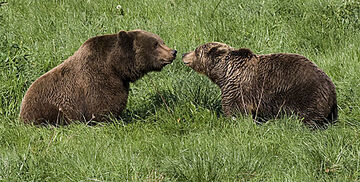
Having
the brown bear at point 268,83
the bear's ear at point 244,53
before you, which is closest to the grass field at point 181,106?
the brown bear at point 268,83

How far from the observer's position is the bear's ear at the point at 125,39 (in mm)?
5699

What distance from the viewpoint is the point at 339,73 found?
6621 millimetres

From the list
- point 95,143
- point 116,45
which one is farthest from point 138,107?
point 95,143

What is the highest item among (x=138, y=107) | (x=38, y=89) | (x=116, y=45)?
(x=116, y=45)

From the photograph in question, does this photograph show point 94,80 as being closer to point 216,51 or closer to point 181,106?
point 181,106

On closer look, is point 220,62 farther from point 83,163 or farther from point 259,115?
point 83,163

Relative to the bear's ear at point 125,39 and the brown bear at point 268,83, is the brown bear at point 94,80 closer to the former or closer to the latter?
the bear's ear at point 125,39

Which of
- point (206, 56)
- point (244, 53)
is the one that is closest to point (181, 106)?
point (206, 56)

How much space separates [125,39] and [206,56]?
100cm

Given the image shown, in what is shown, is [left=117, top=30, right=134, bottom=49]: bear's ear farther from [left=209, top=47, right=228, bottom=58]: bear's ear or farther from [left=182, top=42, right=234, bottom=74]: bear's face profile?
[left=209, top=47, right=228, bottom=58]: bear's ear

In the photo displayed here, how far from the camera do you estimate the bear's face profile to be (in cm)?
602

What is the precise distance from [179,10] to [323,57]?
2.50 meters

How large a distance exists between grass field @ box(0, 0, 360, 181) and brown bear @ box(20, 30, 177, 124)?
24 cm

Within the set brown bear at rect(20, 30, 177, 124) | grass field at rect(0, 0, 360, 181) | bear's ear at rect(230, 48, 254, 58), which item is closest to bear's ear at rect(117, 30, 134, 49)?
brown bear at rect(20, 30, 177, 124)
